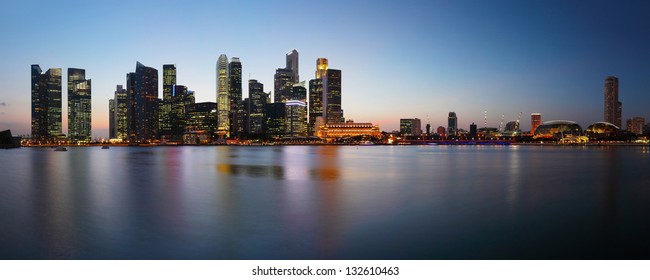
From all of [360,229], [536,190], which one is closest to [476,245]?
[360,229]

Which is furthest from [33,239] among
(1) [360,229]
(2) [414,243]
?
(2) [414,243]

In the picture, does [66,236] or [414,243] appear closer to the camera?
[414,243]

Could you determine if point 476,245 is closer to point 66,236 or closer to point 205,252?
point 205,252

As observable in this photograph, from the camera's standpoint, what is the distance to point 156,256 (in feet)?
35.0

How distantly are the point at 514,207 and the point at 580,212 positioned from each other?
2.46 metres

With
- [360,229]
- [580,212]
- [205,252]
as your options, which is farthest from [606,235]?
[205,252]

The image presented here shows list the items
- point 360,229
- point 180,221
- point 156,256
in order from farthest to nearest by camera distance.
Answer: point 180,221
point 360,229
point 156,256

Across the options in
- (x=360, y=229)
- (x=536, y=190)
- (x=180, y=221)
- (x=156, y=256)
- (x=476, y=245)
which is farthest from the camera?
(x=536, y=190)

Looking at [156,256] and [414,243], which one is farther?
[414,243]

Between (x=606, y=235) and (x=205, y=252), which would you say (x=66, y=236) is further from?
(x=606, y=235)

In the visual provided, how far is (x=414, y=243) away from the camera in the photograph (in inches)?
462

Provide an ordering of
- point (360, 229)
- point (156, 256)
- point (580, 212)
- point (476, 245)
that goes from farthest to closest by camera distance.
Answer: point (580, 212)
point (360, 229)
point (476, 245)
point (156, 256)

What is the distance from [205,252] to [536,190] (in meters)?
20.6
